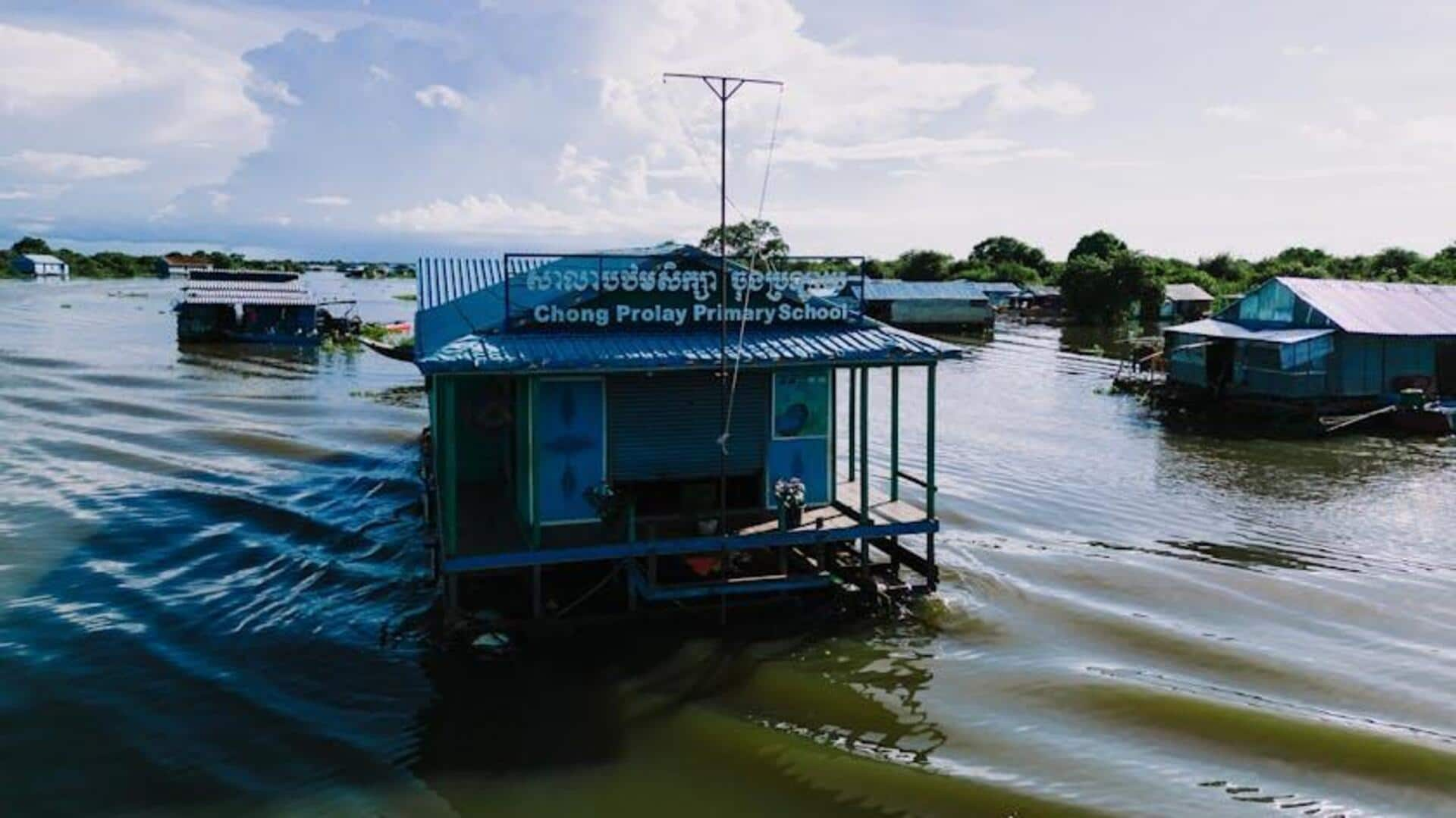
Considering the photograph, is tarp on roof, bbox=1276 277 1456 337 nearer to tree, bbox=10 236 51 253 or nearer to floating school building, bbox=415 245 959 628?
floating school building, bbox=415 245 959 628

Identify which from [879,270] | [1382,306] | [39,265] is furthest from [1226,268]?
[39,265]

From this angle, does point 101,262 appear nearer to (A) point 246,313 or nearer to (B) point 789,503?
(A) point 246,313

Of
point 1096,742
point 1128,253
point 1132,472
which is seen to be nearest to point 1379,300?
point 1132,472

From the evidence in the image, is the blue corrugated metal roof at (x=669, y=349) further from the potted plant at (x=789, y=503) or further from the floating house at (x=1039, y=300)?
the floating house at (x=1039, y=300)

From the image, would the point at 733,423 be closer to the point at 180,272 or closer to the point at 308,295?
the point at 308,295

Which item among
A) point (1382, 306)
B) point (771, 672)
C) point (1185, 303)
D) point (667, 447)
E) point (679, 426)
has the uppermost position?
point (1185, 303)
